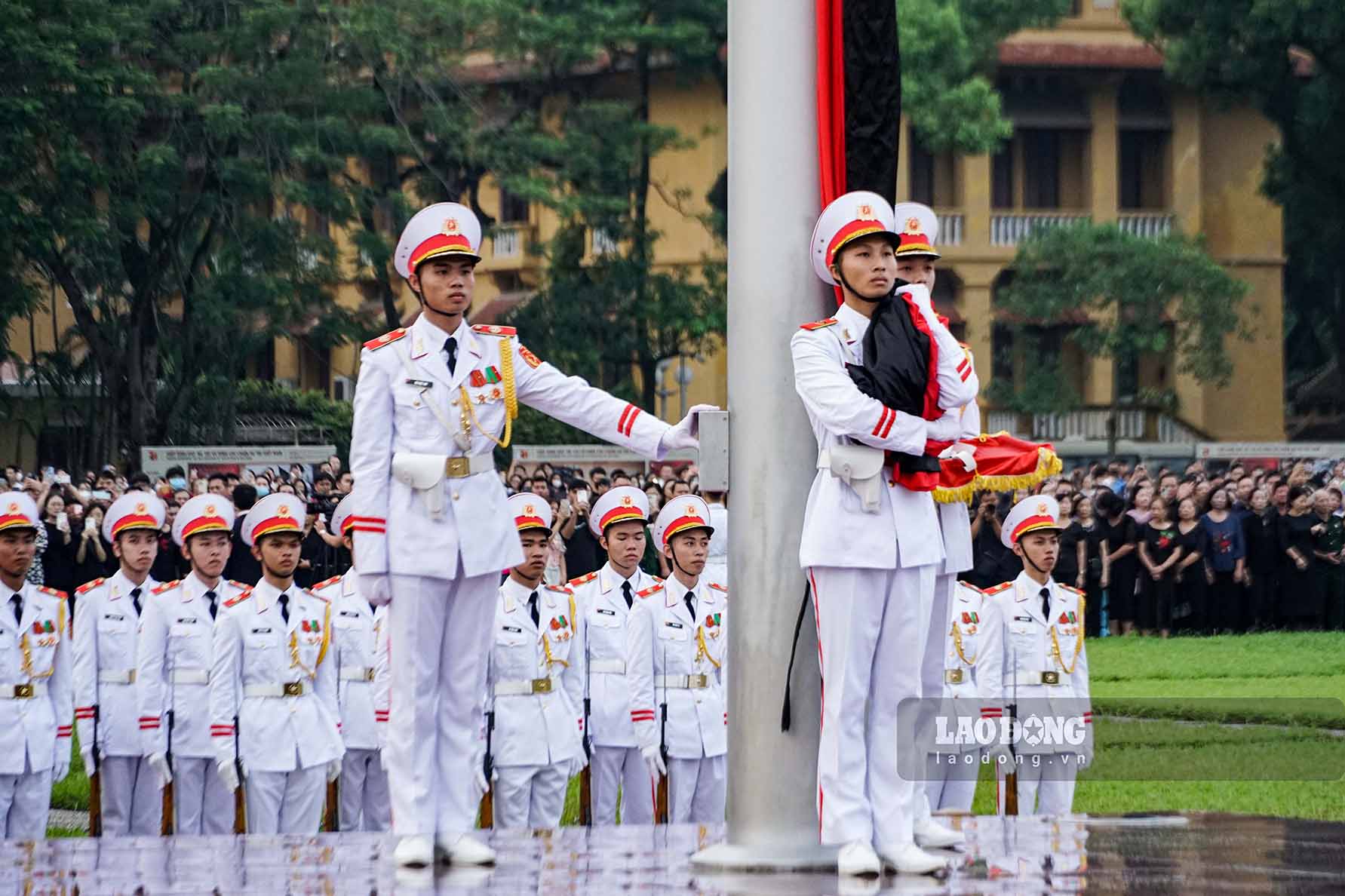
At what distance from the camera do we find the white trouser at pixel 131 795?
10.8 meters

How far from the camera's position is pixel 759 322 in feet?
23.1

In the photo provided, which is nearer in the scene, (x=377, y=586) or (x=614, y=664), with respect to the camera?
(x=377, y=586)

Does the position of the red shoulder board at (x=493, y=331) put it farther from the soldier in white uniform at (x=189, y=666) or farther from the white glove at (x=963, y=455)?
the soldier in white uniform at (x=189, y=666)

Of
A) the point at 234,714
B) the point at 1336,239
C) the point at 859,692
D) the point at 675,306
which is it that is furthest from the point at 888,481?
the point at 1336,239

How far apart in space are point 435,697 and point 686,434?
3.90 ft

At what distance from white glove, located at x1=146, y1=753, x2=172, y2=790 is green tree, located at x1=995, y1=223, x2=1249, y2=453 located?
94.1ft

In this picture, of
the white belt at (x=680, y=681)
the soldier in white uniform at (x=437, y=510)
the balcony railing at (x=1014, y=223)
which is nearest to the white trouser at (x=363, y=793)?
the white belt at (x=680, y=681)

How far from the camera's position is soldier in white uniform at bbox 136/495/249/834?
10.6 m

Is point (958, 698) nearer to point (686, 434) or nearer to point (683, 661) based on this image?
point (683, 661)

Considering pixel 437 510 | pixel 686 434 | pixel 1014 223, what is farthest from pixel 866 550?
pixel 1014 223

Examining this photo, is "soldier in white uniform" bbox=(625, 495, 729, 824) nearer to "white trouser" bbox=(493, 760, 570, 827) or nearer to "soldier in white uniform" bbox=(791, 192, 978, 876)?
"white trouser" bbox=(493, 760, 570, 827)

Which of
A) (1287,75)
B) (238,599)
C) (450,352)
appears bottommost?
(238,599)

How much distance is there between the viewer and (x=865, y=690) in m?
6.70

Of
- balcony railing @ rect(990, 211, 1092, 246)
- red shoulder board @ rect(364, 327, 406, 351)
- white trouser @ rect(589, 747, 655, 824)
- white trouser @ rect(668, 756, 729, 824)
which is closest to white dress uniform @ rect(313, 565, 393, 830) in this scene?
white trouser @ rect(589, 747, 655, 824)
